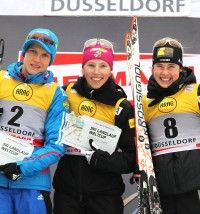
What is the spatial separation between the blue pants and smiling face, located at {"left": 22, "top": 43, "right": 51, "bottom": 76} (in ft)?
2.57

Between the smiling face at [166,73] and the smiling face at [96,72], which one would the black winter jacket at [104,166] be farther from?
the smiling face at [166,73]

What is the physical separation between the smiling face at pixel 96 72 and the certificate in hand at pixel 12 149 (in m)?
0.60

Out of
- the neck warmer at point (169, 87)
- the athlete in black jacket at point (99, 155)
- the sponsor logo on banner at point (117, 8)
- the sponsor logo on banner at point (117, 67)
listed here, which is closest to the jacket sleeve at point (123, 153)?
the athlete in black jacket at point (99, 155)

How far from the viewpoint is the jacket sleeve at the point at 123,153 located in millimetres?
2822

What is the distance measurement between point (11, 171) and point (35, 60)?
2.50 feet

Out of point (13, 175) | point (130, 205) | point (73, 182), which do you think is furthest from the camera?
point (130, 205)

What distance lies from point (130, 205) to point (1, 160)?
5.22ft

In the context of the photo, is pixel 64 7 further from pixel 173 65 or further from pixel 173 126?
pixel 173 126

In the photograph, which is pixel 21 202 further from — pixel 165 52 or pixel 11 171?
pixel 165 52

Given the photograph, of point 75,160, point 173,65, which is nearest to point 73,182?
point 75,160

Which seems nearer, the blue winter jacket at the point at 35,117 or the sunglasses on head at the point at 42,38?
the blue winter jacket at the point at 35,117

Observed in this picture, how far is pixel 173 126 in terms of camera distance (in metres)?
2.95

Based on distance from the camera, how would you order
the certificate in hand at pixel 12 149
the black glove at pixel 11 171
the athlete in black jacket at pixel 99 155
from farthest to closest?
the athlete in black jacket at pixel 99 155 < the certificate in hand at pixel 12 149 < the black glove at pixel 11 171

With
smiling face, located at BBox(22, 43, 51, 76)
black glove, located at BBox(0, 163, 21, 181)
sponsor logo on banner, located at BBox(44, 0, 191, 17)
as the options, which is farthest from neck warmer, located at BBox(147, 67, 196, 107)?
sponsor logo on banner, located at BBox(44, 0, 191, 17)
